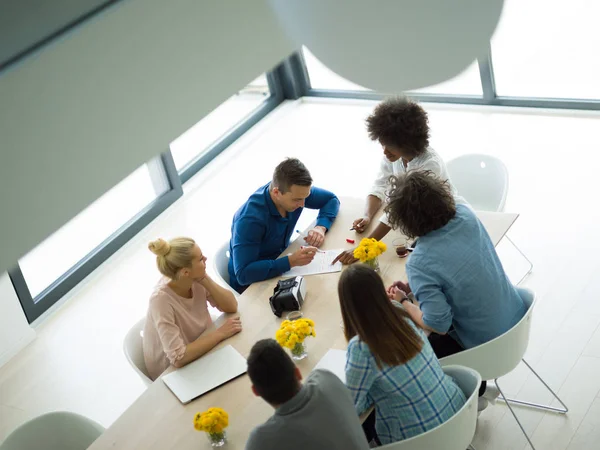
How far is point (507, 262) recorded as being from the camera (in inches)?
185

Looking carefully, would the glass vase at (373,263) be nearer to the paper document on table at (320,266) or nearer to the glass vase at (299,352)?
the paper document on table at (320,266)

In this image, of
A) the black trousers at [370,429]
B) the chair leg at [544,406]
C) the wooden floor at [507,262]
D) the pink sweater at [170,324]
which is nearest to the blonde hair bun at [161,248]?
the pink sweater at [170,324]

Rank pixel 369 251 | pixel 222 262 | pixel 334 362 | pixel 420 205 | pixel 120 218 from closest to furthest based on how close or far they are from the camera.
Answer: pixel 420 205 → pixel 334 362 → pixel 369 251 → pixel 222 262 → pixel 120 218

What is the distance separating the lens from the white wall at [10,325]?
4855 mm

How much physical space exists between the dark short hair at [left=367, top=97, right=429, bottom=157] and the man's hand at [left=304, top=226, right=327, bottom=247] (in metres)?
0.56

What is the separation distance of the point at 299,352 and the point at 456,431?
698 millimetres

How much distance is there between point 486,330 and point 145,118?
281 centimetres

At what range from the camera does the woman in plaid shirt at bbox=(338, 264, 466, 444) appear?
8.02ft

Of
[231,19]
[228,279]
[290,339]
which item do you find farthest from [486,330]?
[231,19]

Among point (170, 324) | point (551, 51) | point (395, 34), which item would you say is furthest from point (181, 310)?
point (551, 51)

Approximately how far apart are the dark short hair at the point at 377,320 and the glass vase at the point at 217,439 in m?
0.63

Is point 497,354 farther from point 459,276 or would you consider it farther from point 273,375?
point 273,375

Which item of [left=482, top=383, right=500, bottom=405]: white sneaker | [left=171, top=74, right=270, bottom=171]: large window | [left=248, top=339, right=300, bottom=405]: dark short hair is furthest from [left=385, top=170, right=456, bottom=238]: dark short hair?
[left=171, top=74, right=270, bottom=171]: large window

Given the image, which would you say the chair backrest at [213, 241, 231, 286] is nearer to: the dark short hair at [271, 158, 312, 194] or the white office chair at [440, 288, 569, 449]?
the dark short hair at [271, 158, 312, 194]
